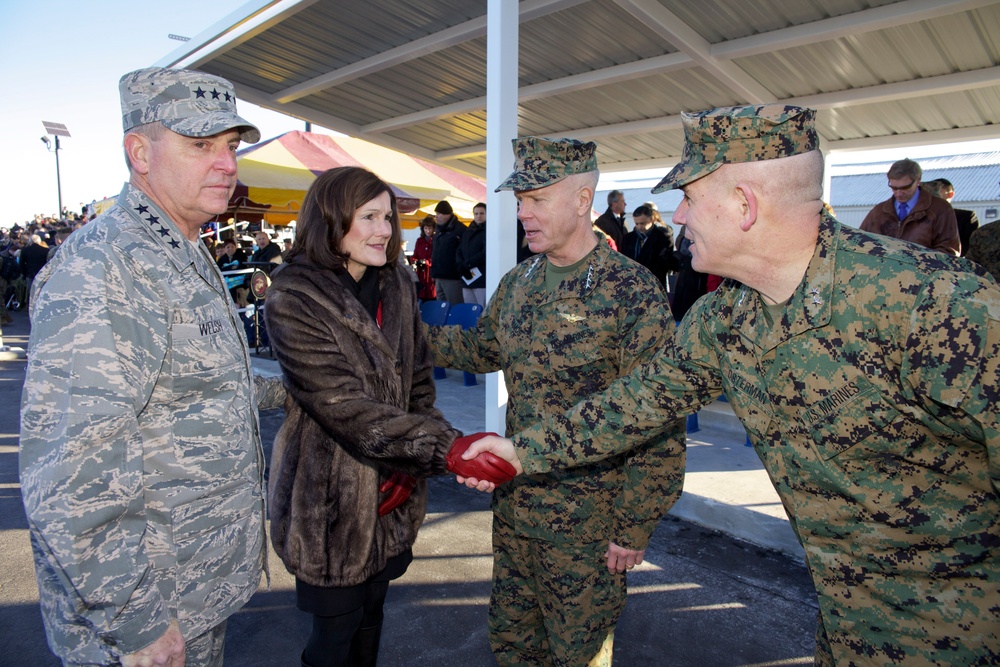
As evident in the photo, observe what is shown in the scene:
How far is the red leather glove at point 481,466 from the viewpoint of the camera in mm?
Answer: 2230

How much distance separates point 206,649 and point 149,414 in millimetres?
735

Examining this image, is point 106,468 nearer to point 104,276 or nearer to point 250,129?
point 104,276

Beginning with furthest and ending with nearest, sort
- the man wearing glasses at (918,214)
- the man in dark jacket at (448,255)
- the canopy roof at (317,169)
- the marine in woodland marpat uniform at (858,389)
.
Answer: the canopy roof at (317,169) < the man in dark jacket at (448,255) < the man wearing glasses at (918,214) < the marine in woodland marpat uniform at (858,389)

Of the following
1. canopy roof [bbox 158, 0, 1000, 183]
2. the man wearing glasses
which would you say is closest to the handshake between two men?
canopy roof [bbox 158, 0, 1000, 183]

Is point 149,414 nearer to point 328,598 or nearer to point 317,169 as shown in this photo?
point 328,598

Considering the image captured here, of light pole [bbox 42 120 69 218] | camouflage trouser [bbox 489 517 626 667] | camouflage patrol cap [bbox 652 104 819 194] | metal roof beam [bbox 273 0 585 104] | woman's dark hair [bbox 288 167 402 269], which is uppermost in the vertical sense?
light pole [bbox 42 120 69 218]

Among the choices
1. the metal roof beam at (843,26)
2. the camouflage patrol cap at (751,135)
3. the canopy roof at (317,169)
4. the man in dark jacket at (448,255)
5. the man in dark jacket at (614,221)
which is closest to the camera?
the camouflage patrol cap at (751,135)

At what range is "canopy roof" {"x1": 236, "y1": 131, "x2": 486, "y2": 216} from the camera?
38.1ft

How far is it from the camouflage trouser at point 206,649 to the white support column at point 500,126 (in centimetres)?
362

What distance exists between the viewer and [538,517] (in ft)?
8.20

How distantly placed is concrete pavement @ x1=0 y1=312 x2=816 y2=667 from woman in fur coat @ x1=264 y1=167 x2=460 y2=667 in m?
1.11

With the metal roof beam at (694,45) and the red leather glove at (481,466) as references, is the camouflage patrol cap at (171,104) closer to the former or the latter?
the red leather glove at (481,466)

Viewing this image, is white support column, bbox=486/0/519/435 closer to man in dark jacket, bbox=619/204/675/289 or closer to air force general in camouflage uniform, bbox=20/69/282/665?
man in dark jacket, bbox=619/204/675/289

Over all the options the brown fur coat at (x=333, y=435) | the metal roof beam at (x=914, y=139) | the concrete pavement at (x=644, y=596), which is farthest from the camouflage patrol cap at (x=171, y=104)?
the metal roof beam at (x=914, y=139)
